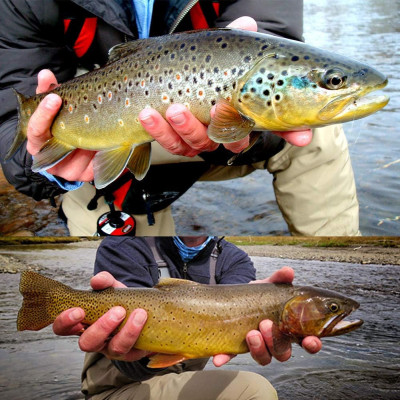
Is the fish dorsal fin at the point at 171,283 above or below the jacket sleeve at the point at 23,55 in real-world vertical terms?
below

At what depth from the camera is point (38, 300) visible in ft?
3.27

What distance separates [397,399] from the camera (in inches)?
46.3

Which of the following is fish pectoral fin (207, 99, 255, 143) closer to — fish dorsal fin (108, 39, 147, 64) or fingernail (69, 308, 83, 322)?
fish dorsal fin (108, 39, 147, 64)

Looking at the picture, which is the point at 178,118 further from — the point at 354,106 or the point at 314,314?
the point at 314,314

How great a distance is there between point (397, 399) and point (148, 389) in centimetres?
60

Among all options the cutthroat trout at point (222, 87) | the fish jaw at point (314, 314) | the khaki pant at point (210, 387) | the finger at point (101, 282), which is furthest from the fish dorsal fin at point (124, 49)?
the khaki pant at point (210, 387)

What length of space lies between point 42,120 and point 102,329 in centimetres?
41

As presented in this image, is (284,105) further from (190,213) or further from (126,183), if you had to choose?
(190,213)

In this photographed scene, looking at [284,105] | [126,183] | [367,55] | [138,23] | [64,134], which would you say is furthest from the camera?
[367,55]

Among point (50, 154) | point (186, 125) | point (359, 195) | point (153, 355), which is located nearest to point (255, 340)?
point (153, 355)

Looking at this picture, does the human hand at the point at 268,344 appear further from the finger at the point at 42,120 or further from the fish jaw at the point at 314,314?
the finger at the point at 42,120

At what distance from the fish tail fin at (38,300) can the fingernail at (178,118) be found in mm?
432

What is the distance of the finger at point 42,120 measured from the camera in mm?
908

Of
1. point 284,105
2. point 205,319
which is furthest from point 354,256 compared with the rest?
point 284,105
